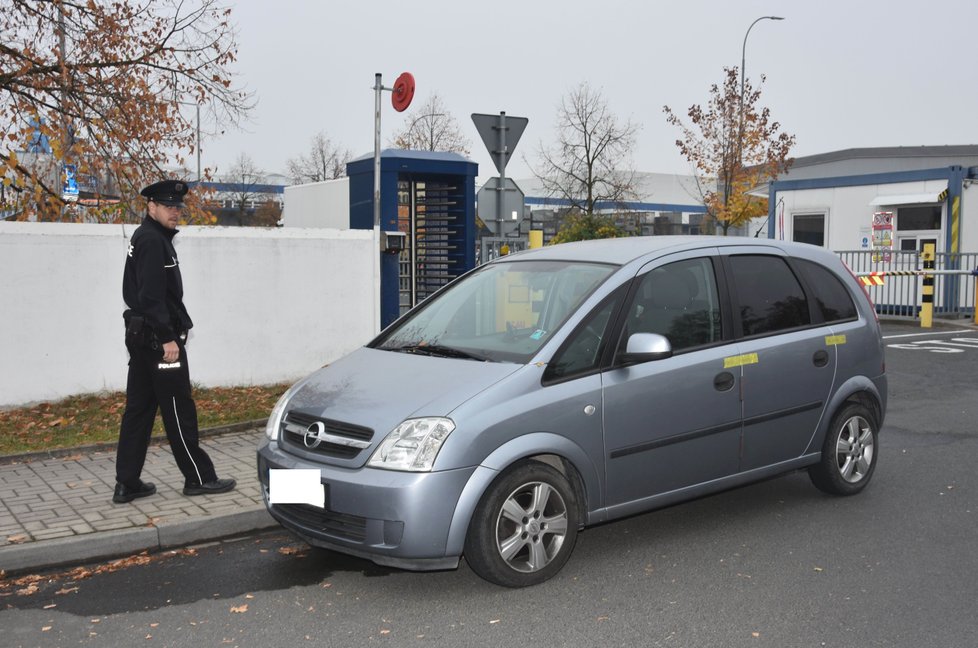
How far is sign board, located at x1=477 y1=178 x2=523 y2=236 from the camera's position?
10.4 m

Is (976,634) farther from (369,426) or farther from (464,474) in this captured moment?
(369,426)

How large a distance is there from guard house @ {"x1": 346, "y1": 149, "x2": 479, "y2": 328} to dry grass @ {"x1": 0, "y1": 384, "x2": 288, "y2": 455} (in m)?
2.44

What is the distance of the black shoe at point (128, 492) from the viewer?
603 cm

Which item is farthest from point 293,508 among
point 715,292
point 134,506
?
point 715,292

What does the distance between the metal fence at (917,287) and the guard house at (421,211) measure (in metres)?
11.9

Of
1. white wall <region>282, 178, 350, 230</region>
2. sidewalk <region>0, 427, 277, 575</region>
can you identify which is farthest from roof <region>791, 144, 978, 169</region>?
sidewalk <region>0, 427, 277, 575</region>

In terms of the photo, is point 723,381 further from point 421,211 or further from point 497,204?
point 421,211

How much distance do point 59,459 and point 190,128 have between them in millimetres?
5645

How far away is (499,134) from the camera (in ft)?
32.9

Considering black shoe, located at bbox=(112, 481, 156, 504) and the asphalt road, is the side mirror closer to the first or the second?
the asphalt road

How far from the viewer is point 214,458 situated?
7.27m

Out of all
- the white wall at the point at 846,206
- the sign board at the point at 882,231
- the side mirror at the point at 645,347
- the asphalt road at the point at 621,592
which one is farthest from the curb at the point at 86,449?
the white wall at the point at 846,206

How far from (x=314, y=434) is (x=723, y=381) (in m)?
2.30

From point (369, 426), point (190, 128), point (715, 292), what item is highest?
point (190, 128)
